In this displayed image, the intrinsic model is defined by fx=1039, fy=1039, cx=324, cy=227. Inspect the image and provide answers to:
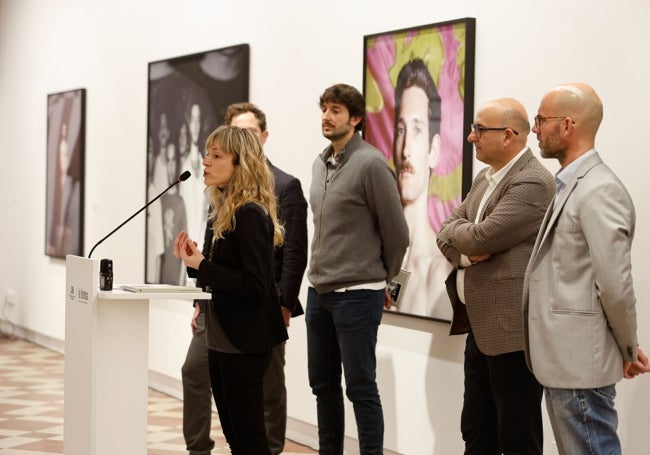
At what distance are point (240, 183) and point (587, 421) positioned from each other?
1520 mm

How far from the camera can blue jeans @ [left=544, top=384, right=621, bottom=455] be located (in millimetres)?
3219

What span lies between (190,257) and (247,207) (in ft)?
0.93

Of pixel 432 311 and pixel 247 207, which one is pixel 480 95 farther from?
pixel 247 207

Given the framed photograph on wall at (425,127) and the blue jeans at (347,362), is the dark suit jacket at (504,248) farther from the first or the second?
the framed photograph on wall at (425,127)

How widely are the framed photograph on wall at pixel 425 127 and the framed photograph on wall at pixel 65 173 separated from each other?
4.38m

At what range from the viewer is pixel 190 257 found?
12.6ft

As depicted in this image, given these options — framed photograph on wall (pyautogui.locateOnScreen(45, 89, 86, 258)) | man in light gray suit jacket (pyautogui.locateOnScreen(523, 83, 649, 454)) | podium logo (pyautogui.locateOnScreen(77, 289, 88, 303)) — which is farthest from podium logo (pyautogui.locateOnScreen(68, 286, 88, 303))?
framed photograph on wall (pyautogui.locateOnScreen(45, 89, 86, 258))

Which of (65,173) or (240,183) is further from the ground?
(65,173)

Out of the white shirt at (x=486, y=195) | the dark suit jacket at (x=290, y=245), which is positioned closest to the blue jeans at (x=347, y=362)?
the dark suit jacket at (x=290, y=245)

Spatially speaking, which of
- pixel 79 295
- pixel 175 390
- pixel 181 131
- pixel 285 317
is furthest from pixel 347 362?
pixel 181 131

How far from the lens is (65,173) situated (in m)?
9.54

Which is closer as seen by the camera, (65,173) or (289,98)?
(289,98)

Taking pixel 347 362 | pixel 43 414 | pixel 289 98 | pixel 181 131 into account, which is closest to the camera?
pixel 347 362

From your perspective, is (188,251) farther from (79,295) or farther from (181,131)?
(181,131)
